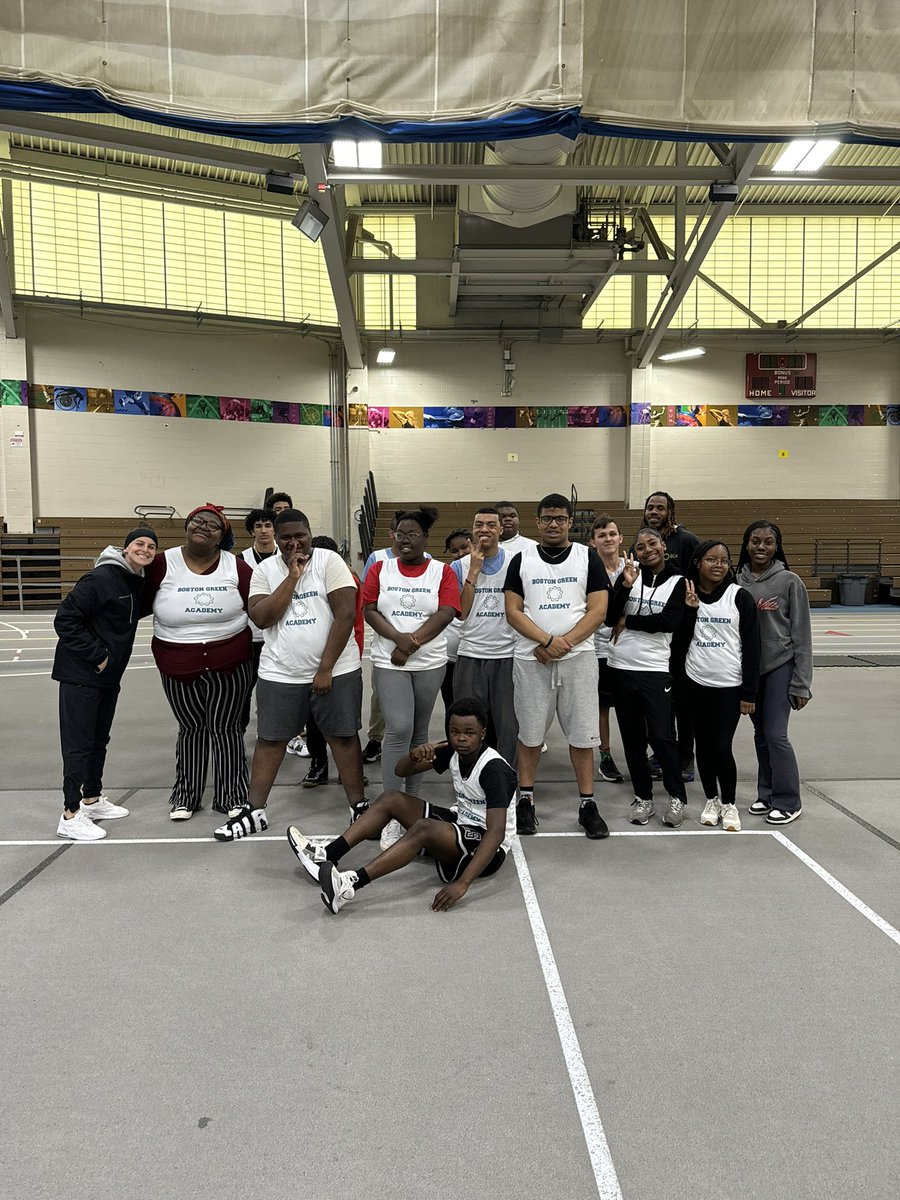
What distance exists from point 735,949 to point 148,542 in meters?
3.54

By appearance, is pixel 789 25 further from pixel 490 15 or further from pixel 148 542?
pixel 148 542

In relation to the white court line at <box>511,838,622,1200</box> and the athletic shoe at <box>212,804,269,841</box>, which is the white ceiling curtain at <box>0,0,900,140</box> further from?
the white court line at <box>511,838,622,1200</box>

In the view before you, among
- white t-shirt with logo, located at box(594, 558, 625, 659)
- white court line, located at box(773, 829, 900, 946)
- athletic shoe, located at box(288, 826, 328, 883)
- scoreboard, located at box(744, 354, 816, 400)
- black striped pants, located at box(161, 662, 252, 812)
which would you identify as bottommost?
white court line, located at box(773, 829, 900, 946)

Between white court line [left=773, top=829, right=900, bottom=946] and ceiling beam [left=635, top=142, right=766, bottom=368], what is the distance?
9919mm

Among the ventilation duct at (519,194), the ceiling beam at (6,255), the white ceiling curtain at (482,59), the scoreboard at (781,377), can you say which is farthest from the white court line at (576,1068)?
the scoreboard at (781,377)

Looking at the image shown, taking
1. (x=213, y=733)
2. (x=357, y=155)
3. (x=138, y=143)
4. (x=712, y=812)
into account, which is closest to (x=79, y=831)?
(x=213, y=733)

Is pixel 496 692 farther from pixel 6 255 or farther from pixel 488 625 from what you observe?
pixel 6 255

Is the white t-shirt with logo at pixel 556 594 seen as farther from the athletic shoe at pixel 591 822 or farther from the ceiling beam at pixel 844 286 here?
the ceiling beam at pixel 844 286

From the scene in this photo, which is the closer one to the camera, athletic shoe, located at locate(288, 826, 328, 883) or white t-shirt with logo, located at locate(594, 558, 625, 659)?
athletic shoe, located at locate(288, 826, 328, 883)

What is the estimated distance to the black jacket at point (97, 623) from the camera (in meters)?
4.27

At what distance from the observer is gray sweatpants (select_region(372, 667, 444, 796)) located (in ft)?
13.9

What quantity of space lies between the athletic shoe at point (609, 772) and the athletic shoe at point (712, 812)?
0.83m

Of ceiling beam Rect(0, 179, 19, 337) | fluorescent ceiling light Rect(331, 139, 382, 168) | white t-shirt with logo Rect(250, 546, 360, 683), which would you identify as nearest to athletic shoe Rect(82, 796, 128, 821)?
white t-shirt with logo Rect(250, 546, 360, 683)

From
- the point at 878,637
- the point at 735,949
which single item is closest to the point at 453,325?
the point at 878,637
